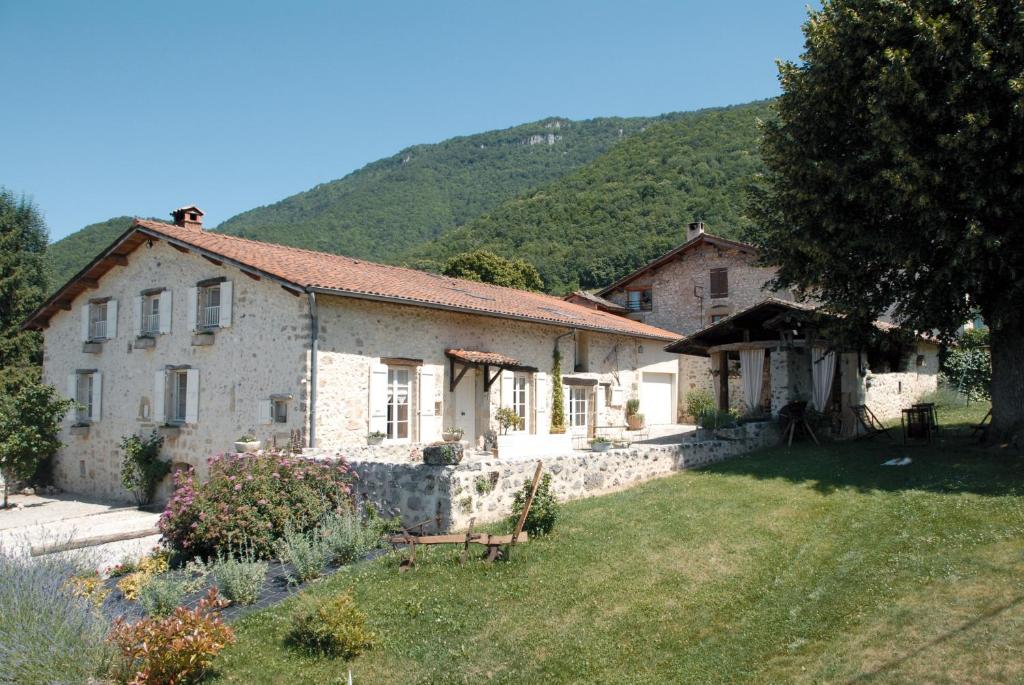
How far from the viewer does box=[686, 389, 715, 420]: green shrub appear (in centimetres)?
2245

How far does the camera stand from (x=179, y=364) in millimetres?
15164

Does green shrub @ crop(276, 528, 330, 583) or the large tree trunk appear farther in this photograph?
the large tree trunk

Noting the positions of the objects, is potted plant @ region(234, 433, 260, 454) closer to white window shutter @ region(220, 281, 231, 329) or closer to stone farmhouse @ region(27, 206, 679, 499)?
stone farmhouse @ region(27, 206, 679, 499)

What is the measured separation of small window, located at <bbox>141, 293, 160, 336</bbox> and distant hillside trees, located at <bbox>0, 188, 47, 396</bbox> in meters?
11.3

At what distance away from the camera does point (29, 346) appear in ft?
85.5

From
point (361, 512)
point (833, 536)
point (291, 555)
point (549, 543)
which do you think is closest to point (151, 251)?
point (361, 512)

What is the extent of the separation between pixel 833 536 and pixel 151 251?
51.0 feet

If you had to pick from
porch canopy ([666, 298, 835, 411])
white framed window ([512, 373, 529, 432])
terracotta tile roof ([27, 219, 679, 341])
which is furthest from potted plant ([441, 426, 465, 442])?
porch canopy ([666, 298, 835, 411])

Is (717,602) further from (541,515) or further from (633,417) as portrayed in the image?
(633,417)

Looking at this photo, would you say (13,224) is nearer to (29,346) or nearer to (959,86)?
(29,346)

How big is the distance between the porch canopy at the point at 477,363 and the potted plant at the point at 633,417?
580cm

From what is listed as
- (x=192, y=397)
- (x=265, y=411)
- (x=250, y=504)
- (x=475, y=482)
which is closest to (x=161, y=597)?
(x=250, y=504)

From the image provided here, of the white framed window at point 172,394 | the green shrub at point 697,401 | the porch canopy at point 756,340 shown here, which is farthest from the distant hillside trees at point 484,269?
the white framed window at point 172,394

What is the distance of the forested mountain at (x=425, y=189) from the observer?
56.0 metres
